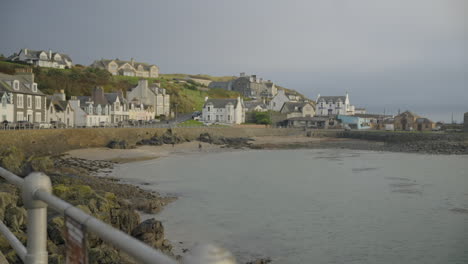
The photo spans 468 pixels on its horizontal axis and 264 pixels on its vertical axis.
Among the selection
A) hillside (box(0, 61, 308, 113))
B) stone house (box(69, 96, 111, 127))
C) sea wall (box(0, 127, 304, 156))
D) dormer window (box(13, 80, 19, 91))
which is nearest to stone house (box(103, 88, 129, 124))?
stone house (box(69, 96, 111, 127))

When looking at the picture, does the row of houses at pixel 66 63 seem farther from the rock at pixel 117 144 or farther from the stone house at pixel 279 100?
the rock at pixel 117 144

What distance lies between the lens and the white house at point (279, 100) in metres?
99.1

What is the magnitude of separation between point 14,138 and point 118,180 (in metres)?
14.2

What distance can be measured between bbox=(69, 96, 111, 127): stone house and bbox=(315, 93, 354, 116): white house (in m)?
54.1

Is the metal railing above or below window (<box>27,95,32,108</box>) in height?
below

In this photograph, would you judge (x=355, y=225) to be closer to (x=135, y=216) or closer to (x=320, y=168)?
(x=135, y=216)

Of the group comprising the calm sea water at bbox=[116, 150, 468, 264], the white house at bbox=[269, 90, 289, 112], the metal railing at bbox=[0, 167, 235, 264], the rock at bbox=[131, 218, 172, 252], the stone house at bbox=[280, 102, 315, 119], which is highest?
the white house at bbox=[269, 90, 289, 112]

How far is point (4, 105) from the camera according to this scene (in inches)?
1542

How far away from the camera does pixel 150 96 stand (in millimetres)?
77312

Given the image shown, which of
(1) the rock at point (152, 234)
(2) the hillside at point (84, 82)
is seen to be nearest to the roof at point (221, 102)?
(2) the hillside at point (84, 82)

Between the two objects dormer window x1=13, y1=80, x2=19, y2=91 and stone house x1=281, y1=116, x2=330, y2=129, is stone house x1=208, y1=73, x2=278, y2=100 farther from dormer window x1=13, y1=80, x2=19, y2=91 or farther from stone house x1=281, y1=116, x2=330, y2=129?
dormer window x1=13, y1=80, x2=19, y2=91

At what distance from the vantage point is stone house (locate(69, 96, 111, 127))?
53.6 meters

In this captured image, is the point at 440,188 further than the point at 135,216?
Yes

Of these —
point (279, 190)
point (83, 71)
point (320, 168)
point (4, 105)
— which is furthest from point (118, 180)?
point (83, 71)
